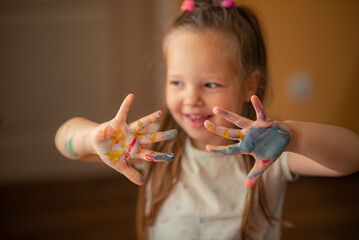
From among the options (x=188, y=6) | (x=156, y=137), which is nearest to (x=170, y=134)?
(x=156, y=137)

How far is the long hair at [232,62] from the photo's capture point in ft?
2.74

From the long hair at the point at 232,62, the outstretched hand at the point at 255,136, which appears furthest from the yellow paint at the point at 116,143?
the long hair at the point at 232,62

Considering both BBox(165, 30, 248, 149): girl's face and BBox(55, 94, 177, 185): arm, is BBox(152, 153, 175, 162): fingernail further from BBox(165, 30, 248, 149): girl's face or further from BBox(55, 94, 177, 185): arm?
BBox(165, 30, 248, 149): girl's face

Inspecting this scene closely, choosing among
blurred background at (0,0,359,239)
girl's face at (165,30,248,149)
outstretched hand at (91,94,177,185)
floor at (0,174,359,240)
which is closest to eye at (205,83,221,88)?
girl's face at (165,30,248,149)

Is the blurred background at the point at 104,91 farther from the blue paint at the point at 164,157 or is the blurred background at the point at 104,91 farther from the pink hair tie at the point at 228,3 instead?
the blue paint at the point at 164,157

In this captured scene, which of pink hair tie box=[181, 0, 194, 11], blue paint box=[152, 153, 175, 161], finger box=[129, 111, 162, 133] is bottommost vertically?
blue paint box=[152, 153, 175, 161]

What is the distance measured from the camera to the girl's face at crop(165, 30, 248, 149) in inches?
31.7

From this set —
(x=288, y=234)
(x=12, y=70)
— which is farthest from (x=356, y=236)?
(x=12, y=70)

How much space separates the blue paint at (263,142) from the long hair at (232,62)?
0.66 ft

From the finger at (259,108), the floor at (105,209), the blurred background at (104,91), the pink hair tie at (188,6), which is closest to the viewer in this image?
the finger at (259,108)

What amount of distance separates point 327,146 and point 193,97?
0.92 ft

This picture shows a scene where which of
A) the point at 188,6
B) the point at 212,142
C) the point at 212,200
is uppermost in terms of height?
the point at 188,6

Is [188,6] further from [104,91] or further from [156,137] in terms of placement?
[104,91]

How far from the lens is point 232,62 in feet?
2.70
